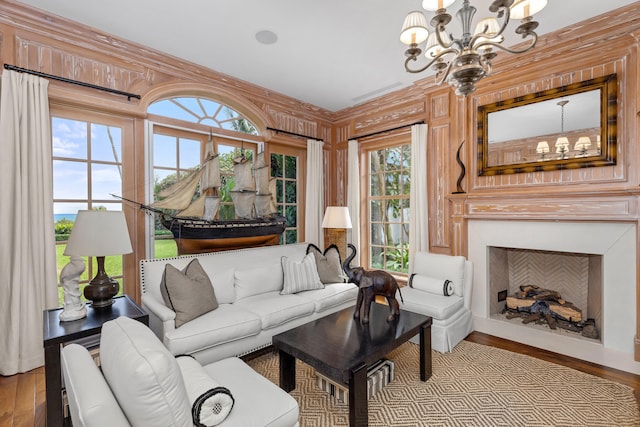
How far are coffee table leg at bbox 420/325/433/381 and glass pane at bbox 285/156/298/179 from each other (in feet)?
9.60

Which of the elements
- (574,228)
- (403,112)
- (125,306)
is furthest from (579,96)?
(125,306)

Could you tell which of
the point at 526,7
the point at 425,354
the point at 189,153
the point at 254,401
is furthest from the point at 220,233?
the point at 526,7

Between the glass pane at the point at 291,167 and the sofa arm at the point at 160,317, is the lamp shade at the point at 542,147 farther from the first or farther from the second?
the sofa arm at the point at 160,317

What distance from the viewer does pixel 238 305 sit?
2691 millimetres

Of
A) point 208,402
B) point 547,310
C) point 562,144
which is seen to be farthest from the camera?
point 547,310

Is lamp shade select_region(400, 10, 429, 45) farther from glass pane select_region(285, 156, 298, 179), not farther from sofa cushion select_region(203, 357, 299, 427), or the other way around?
glass pane select_region(285, 156, 298, 179)

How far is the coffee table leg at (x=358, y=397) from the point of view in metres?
1.65

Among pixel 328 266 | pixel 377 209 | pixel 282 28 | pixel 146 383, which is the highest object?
pixel 282 28

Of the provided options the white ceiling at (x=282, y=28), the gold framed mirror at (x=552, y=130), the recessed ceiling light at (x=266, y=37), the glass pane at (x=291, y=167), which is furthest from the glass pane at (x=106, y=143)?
the gold framed mirror at (x=552, y=130)

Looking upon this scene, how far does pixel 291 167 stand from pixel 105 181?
2.35 m

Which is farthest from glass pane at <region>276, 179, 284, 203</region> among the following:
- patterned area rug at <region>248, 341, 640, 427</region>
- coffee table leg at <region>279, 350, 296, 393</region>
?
coffee table leg at <region>279, 350, 296, 393</region>

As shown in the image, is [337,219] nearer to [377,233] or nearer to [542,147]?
[377,233]

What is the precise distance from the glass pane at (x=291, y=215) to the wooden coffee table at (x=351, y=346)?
7.03 ft

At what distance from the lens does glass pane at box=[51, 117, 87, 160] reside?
267cm
